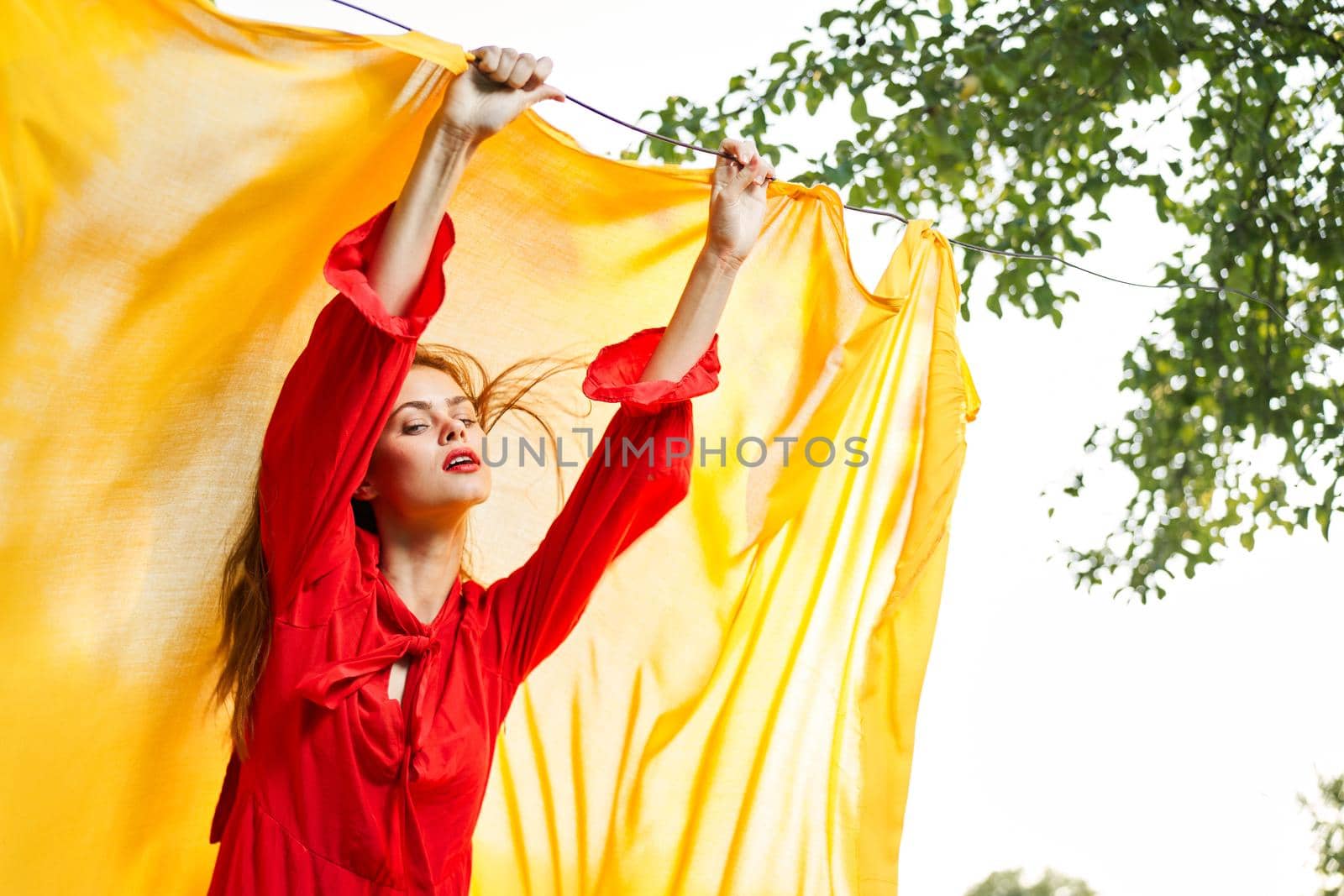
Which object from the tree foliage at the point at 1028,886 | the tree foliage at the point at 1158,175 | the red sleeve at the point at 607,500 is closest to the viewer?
the red sleeve at the point at 607,500

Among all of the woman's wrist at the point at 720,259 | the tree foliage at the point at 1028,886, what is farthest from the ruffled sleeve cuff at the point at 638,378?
the tree foliage at the point at 1028,886

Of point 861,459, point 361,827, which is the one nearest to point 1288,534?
point 861,459

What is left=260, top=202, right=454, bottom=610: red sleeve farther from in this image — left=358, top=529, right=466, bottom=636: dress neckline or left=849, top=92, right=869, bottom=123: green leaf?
left=849, top=92, right=869, bottom=123: green leaf

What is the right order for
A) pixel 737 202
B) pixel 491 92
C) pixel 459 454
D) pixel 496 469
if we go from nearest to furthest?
pixel 491 92 → pixel 459 454 → pixel 737 202 → pixel 496 469

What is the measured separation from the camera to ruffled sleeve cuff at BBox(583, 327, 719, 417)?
183 cm

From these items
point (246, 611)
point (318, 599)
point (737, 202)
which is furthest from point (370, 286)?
point (737, 202)

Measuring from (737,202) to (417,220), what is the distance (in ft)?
1.91

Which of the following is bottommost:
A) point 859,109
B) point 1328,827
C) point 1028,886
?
point 1028,886

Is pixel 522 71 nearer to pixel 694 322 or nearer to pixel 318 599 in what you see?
pixel 694 322

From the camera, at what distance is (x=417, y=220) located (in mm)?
1577

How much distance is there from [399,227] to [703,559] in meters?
0.87

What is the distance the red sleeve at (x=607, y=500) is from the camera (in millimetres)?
1869

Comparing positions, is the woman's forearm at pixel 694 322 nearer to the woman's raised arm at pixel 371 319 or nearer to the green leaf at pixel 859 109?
the woman's raised arm at pixel 371 319

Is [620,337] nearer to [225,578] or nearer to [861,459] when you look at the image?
[861,459]
